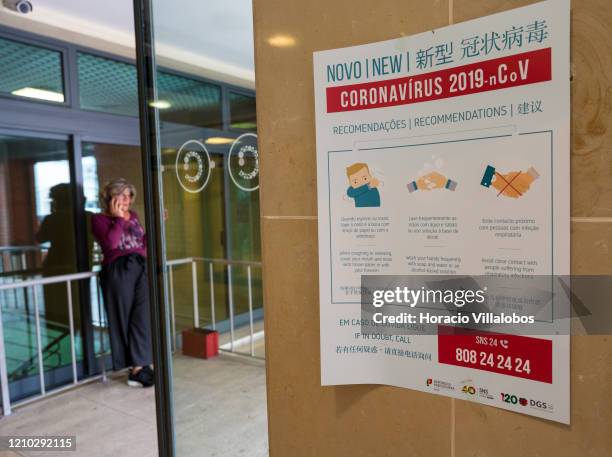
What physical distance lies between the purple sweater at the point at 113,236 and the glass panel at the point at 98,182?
5.7 inches

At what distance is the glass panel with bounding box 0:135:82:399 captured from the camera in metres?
2.87

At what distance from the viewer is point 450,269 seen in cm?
86

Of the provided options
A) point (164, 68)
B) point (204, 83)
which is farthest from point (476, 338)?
point (204, 83)

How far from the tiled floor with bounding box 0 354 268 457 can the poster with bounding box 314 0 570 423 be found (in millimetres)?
1056

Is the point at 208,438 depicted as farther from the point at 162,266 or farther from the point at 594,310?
the point at 594,310

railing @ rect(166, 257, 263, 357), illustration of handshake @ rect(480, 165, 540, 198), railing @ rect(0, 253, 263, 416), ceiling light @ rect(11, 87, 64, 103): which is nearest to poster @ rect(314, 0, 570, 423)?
illustration of handshake @ rect(480, 165, 540, 198)

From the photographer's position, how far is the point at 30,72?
2885 millimetres

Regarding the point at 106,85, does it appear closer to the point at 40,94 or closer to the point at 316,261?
the point at 40,94

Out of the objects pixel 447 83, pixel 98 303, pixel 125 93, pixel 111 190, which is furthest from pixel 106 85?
pixel 447 83

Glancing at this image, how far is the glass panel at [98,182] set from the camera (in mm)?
3238

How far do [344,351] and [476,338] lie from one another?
0.28 m

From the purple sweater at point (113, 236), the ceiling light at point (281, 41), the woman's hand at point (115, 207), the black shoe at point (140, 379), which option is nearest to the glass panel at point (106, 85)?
the woman's hand at point (115, 207)

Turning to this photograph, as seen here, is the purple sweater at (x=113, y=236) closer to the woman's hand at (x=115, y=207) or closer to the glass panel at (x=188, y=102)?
the woman's hand at (x=115, y=207)

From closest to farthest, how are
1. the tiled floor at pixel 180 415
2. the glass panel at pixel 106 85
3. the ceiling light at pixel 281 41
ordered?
the ceiling light at pixel 281 41
the tiled floor at pixel 180 415
the glass panel at pixel 106 85
